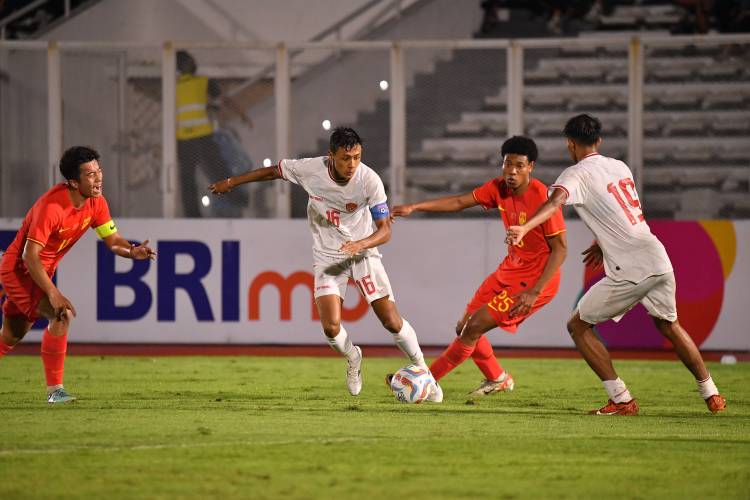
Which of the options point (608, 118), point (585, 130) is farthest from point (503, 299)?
point (608, 118)

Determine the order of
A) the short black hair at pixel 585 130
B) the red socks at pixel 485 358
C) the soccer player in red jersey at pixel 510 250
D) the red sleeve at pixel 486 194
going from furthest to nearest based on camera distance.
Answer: the red socks at pixel 485 358, the red sleeve at pixel 486 194, the soccer player in red jersey at pixel 510 250, the short black hair at pixel 585 130

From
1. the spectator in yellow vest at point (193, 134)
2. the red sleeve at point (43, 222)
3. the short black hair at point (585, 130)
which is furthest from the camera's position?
the spectator in yellow vest at point (193, 134)

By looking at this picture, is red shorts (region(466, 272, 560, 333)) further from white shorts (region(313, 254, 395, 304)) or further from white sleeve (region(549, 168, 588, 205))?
white sleeve (region(549, 168, 588, 205))

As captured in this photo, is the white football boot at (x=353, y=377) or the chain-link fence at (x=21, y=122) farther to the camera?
the chain-link fence at (x=21, y=122)

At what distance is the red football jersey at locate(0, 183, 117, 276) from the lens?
29.0 ft

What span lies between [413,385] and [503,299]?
951mm

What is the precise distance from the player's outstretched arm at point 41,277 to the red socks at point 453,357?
2.83 m

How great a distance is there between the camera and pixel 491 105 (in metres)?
14.2

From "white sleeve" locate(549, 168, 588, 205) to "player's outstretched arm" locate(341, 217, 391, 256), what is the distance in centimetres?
131

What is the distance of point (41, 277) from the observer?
28.6 ft

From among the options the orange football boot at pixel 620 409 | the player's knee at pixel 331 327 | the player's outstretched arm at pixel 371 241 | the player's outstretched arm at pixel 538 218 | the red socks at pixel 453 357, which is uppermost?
the player's outstretched arm at pixel 538 218

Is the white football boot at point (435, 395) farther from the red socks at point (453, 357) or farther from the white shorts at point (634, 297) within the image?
the white shorts at point (634, 297)

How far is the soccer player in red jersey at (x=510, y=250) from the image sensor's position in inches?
356

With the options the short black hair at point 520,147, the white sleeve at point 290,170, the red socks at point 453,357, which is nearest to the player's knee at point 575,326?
the red socks at point 453,357
